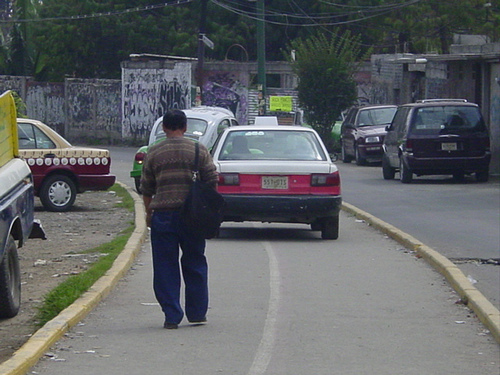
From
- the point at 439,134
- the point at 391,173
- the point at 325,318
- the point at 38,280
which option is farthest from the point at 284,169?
the point at 391,173

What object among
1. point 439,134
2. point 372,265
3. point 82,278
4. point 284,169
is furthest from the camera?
point 439,134

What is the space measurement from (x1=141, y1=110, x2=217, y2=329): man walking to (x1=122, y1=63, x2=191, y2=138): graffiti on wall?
109ft

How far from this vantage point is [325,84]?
3741 centimetres

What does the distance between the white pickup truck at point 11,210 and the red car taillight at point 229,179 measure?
3629 millimetres

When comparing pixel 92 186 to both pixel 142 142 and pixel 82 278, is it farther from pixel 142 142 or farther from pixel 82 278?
pixel 142 142

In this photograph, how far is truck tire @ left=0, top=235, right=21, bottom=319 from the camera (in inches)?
319

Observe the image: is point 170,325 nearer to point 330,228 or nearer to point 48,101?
point 330,228

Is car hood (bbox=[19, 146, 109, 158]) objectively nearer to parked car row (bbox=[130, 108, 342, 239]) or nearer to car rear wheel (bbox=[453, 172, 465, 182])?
parked car row (bbox=[130, 108, 342, 239])

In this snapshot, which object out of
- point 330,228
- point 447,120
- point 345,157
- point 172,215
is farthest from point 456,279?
point 345,157

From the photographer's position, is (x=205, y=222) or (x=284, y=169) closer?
(x=205, y=222)

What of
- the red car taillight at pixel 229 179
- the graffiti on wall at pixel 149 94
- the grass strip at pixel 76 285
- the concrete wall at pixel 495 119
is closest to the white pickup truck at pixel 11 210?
the grass strip at pixel 76 285

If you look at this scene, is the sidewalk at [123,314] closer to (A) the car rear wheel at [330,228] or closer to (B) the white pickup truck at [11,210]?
(B) the white pickup truck at [11,210]

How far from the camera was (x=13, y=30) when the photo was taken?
150ft

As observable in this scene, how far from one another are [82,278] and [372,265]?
3.43 m
